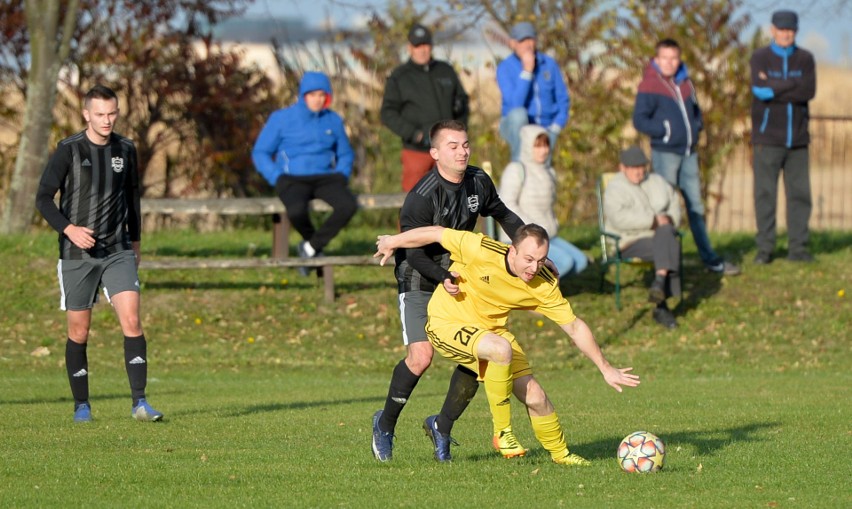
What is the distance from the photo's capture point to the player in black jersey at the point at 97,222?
953 cm

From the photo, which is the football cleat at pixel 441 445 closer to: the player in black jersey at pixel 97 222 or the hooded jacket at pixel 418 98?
the player in black jersey at pixel 97 222

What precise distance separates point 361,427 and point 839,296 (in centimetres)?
835

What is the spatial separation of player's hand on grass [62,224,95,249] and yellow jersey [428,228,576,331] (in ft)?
9.23

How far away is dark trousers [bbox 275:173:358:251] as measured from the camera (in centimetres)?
1577

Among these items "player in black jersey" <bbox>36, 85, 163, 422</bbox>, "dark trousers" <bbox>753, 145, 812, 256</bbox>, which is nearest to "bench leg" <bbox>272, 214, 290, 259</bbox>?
"dark trousers" <bbox>753, 145, 812, 256</bbox>

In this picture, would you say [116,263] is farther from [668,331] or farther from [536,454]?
[668,331]

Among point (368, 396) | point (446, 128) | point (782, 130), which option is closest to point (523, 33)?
point (782, 130)

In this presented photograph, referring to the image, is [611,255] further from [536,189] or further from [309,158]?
[309,158]

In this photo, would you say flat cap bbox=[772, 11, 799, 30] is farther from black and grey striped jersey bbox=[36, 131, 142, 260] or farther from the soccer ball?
the soccer ball

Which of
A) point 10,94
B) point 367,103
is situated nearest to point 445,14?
point 367,103

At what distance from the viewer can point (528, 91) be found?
15883 mm

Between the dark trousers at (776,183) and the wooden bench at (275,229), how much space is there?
4.37 meters

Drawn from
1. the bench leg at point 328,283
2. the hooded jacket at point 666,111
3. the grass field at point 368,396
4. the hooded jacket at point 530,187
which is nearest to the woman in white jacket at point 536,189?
the hooded jacket at point 530,187

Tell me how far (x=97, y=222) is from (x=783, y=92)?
9542mm
